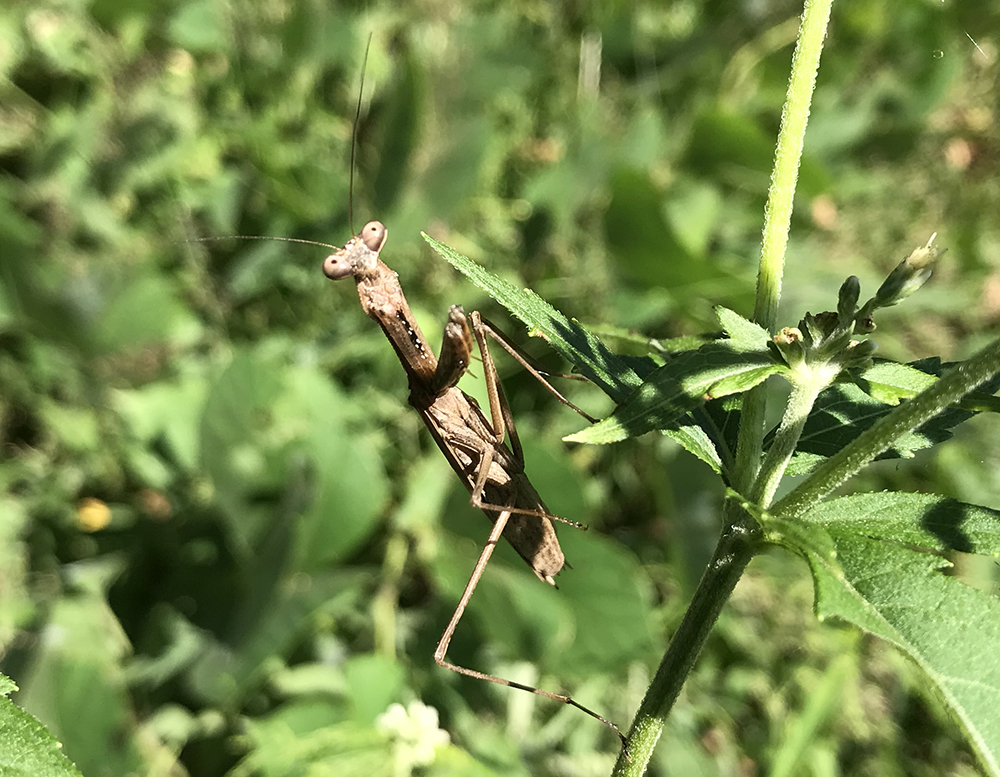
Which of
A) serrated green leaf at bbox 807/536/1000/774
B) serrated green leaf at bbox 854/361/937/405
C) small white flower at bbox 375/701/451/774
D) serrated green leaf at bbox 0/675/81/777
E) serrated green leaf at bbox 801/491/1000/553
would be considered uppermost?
serrated green leaf at bbox 854/361/937/405

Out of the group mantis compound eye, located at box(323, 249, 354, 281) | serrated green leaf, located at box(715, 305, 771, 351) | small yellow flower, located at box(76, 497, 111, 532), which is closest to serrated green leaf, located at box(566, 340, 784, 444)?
serrated green leaf, located at box(715, 305, 771, 351)

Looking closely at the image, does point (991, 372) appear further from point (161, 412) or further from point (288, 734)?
point (161, 412)

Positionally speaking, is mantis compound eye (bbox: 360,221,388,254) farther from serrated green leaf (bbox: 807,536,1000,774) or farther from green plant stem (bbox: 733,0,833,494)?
serrated green leaf (bbox: 807,536,1000,774)

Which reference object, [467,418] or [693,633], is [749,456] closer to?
[693,633]

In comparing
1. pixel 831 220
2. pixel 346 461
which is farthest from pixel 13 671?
pixel 831 220

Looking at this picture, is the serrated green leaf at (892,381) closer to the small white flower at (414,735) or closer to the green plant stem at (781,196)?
the green plant stem at (781,196)
